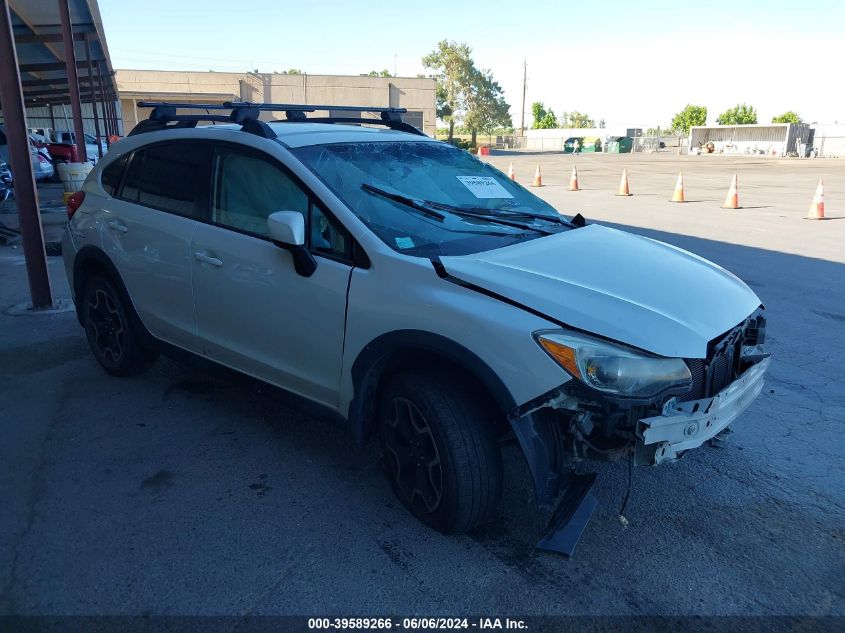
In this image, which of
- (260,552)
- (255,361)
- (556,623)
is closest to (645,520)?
(556,623)

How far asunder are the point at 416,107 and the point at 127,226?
57560mm

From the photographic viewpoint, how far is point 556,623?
98.0 inches

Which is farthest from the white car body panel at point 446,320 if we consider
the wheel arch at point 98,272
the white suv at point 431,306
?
the wheel arch at point 98,272

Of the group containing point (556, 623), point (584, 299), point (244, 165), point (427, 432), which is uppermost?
point (244, 165)

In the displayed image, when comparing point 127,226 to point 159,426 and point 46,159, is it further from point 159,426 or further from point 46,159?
point 46,159

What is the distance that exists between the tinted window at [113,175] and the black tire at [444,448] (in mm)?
2799

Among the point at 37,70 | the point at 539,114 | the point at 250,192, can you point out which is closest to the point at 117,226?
the point at 250,192

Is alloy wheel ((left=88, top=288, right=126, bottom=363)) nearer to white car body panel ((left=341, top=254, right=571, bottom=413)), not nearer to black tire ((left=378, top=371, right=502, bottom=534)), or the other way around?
white car body panel ((left=341, top=254, right=571, bottom=413))

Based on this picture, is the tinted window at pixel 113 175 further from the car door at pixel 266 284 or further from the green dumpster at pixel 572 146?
the green dumpster at pixel 572 146

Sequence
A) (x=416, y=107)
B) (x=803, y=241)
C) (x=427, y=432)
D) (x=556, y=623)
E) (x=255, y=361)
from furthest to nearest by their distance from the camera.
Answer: (x=416, y=107)
(x=803, y=241)
(x=255, y=361)
(x=427, y=432)
(x=556, y=623)

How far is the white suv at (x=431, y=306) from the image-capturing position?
257 centimetres

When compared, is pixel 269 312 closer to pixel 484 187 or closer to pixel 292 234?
pixel 292 234

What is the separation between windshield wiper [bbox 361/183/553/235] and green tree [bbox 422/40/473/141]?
90.0 meters

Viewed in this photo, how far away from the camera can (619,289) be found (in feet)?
9.33
